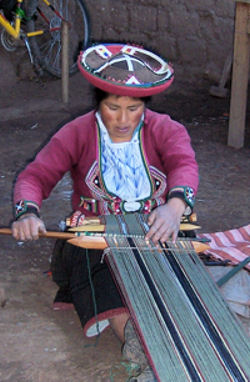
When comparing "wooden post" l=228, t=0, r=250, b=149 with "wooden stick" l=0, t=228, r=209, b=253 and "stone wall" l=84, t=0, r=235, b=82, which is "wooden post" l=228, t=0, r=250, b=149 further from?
"wooden stick" l=0, t=228, r=209, b=253

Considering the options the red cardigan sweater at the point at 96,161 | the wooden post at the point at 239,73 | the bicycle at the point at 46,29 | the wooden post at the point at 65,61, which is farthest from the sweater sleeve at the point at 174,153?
the bicycle at the point at 46,29

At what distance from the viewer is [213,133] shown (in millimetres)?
5738

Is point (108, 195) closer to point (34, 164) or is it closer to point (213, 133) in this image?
point (34, 164)

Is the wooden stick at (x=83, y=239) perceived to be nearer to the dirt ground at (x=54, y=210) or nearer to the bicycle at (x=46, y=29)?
the dirt ground at (x=54, y=210)

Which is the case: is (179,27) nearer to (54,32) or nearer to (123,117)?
(54,32)

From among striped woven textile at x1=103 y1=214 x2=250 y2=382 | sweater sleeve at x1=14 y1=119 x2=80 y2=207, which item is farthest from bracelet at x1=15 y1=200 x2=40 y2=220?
striped woven textile at x1=103 y1=214 x2=250 y2=382

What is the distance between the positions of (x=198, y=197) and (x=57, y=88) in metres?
3.19

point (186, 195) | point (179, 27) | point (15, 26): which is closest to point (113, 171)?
point (186, 195)

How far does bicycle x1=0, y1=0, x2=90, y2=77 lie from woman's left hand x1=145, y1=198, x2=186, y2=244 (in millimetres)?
4652

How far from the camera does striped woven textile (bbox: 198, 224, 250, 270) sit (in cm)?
316

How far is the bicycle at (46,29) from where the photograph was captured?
666cm

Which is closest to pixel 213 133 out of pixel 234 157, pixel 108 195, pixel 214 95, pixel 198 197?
pixel 234 157

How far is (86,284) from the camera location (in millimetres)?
2680

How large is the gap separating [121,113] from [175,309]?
87cm
